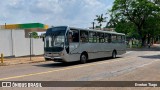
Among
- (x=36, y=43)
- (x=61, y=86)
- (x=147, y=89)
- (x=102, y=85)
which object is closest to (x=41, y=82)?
(x=61, y=86)

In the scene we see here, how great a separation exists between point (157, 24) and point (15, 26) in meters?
31.8

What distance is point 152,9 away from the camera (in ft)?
212

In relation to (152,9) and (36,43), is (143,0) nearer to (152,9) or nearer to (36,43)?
(152,9)

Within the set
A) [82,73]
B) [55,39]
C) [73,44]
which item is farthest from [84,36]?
[82,73]

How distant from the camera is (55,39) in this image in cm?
1995

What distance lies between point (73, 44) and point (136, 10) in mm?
48211

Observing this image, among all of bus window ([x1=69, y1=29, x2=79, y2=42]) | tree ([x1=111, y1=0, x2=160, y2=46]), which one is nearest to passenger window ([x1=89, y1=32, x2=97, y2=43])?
bus window ([x1=69, y1=29, x2=79, y2=42])

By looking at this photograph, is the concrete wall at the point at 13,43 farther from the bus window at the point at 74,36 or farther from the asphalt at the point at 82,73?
the bus window at the point at 74,36

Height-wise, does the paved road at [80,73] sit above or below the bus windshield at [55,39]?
below

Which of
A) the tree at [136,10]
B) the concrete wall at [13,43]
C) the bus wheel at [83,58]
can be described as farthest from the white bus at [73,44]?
the tree at [136,10]

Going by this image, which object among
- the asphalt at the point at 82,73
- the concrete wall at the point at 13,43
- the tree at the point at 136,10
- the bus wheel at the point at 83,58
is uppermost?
the tree at the point at 136,10

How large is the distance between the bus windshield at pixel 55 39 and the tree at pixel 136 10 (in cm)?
4764

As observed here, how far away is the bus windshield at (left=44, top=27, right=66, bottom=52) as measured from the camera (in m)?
19.6

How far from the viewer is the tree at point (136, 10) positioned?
64.9 meters
